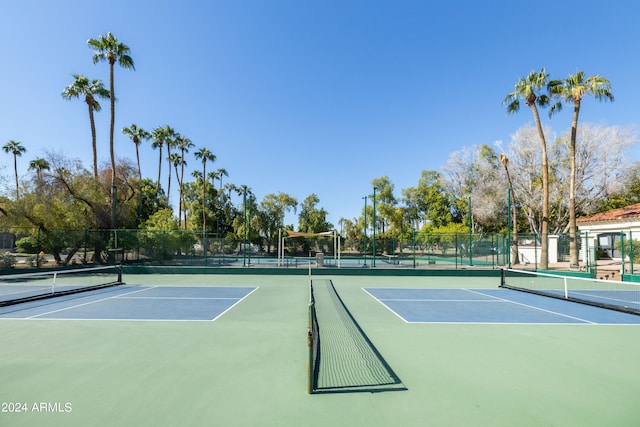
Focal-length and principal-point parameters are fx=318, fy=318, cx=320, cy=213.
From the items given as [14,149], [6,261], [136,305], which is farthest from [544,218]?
[14,149]

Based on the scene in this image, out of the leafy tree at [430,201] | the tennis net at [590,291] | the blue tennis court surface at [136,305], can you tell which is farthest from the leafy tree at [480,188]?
the blue tennis court surface at [136,305]

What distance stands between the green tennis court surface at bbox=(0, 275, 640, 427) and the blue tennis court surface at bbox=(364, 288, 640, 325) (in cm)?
62

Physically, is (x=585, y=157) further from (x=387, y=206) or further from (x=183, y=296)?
(x=183, y=296)

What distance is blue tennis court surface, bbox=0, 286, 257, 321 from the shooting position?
8.63m

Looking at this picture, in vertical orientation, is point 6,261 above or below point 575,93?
below

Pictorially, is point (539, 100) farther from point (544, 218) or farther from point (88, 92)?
point (88, 92)

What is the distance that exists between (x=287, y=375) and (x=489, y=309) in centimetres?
783

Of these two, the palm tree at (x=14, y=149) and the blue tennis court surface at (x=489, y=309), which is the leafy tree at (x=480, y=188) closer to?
the blue tennis court surface at (x=489, y=309)

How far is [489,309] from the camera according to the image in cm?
999

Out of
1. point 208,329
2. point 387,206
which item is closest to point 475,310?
point 208,329

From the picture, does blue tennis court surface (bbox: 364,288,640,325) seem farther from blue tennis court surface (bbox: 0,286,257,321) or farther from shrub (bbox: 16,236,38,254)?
shrub (bbox: 16,236,38,254)

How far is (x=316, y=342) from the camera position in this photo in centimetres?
609

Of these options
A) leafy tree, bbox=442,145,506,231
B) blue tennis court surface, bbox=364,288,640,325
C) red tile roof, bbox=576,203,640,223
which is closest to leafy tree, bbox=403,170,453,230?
leafy tree, bbox=442,145,506,231

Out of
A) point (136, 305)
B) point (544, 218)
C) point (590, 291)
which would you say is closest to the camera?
point (136, 305)
